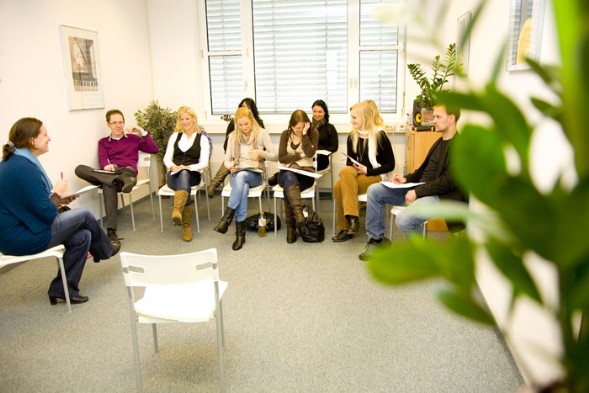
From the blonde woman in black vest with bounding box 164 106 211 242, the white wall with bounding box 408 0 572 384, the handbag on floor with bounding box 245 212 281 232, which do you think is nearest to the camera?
the white wall with bounding box 408 0 572 384

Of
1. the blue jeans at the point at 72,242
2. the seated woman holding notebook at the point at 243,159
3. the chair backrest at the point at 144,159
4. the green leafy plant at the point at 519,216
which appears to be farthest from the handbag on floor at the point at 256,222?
the green leafy plant at the point at 519,216

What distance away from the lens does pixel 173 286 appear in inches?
89.9

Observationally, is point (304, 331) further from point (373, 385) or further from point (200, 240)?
point (200, 240)

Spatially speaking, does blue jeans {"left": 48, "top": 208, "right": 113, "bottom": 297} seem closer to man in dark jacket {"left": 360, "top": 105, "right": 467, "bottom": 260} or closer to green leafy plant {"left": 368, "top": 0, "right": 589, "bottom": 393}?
man in dark jacket {"left": 360, "top": 105, "right": 467, "bottom": 260}

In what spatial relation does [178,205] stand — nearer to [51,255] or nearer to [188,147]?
[188,147]

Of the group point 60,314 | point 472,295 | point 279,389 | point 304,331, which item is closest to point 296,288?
point 304,331

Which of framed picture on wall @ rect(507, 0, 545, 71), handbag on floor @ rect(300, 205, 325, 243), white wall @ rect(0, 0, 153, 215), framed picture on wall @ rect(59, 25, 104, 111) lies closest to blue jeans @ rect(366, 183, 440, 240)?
handbag on floor @ rect(300, 205, 325, 243)

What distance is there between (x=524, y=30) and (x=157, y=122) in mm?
4596

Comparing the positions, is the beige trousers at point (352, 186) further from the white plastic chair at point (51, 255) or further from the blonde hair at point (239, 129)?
the white plastic chair at point (51, 255)

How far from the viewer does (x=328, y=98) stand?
641 centimetres

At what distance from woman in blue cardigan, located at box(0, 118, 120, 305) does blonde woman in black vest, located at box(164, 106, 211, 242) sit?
1353mm

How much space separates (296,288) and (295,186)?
131 centimetres

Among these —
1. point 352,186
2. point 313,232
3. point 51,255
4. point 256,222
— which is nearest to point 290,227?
point 313,232

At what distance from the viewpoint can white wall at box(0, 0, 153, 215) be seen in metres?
4.08
